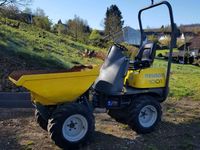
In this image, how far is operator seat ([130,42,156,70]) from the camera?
7.15 meters

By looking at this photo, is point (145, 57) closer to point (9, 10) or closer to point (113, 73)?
point (113, 73)

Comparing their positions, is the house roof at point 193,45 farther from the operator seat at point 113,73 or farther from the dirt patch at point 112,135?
the operator seat at point 113,73

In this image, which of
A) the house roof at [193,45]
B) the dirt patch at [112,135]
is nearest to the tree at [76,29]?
the house roof at [193,45]

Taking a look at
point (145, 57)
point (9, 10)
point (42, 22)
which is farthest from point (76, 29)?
point (145, 57)

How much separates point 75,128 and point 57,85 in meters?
0.77

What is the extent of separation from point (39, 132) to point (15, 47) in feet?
27.4

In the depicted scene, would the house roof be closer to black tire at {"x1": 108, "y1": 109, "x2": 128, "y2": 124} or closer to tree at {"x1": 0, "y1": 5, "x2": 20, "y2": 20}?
tree at {"x1": 0, "y1": 5, "x2": 20, "y2": 20}

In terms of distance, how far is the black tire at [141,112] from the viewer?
22.1 feet

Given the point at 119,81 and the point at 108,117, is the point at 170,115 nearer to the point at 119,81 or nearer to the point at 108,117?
the point at 108,117

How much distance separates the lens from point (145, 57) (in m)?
7.34

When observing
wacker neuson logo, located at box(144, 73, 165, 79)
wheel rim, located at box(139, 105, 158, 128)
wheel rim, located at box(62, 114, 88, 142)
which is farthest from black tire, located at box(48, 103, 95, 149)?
wacker neuson logo, located at box(144, 73, 165, 79)

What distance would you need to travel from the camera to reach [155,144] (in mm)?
6395

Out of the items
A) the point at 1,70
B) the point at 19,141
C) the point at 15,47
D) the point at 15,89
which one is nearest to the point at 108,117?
the point at 19,141

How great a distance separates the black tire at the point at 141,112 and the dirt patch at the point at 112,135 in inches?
5.2
